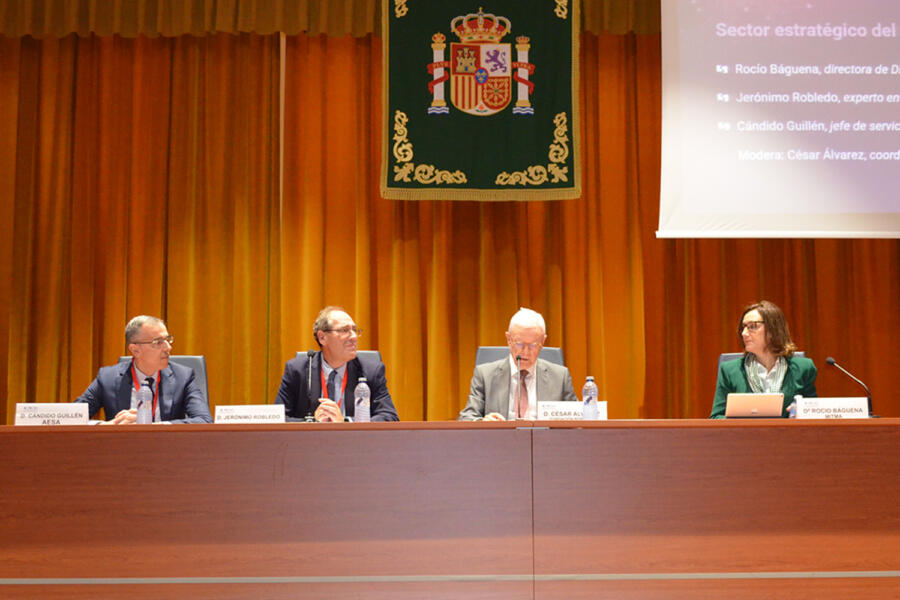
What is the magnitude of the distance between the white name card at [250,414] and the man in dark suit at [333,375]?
2.60 feet

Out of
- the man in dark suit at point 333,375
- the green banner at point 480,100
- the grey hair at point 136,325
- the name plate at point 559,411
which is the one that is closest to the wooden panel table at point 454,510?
the name plate at point 559,411

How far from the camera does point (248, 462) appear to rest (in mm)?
2418

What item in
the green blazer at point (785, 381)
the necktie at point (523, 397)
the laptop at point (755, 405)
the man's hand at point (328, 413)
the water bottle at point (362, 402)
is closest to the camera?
the laptop at point (755, 405)

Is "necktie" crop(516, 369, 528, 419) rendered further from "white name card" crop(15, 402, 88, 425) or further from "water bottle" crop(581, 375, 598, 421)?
"white name card" crop(15, 402, 88, 425)

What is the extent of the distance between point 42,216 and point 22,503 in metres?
3.11

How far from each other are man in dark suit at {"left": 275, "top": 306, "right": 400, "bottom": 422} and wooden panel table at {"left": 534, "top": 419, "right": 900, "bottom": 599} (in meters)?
1.25

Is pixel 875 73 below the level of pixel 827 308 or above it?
above

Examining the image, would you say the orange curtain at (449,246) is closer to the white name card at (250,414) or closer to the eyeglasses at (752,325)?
the eyeglasses at (752,325)

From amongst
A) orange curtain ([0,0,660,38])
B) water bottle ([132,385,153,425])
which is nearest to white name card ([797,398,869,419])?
water bottle ([132,385,153,425])

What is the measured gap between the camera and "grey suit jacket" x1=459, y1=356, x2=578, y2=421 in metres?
3.57

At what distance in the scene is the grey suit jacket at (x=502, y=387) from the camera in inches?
141

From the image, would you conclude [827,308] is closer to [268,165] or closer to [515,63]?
[515,63]

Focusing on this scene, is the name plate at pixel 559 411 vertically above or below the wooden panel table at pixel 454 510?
above

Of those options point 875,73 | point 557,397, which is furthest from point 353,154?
point 875,73
